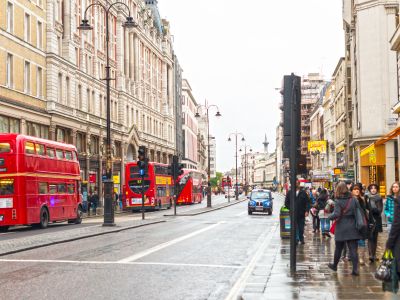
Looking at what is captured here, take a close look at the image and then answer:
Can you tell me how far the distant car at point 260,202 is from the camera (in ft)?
146

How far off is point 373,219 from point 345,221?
263 centimetres

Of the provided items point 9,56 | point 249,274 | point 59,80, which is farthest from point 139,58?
point 249,274

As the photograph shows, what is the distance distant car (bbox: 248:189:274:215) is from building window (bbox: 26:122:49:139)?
16.2 metres

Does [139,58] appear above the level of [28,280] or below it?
above

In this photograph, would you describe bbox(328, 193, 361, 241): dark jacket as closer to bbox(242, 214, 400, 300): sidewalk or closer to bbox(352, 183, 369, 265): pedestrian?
bbox(352, 183, 369, 265): pedestrian

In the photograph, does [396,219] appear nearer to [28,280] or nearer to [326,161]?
[28,280]

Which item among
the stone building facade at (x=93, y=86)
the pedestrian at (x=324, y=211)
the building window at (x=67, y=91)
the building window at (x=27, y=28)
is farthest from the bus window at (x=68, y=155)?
the building window at (x=67, y=91)

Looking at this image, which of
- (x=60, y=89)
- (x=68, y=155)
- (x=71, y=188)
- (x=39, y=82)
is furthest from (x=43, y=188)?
(x=60, y=89)

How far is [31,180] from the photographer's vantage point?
94.1ft

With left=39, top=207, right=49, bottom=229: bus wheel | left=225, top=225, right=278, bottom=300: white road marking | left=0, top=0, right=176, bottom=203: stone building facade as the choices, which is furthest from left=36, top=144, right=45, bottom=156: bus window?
left=0, top=0, right=176, bottom=203: stone building facade

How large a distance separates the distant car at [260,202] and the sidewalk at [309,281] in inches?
1094

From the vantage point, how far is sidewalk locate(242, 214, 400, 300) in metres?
9.69

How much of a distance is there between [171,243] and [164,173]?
35.3 m

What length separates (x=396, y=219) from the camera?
828 centimetres
